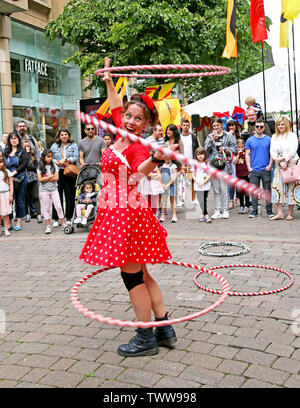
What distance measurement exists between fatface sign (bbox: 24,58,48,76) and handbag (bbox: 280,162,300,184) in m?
12.3

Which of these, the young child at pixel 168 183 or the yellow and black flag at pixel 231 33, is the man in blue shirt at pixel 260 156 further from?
the yellow and black flag at pixel 231 33

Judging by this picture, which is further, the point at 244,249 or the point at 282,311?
the point at 244,249

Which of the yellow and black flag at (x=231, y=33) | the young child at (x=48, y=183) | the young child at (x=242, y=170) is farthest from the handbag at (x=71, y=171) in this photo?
the yellow and black flag at (x=231, y=33)

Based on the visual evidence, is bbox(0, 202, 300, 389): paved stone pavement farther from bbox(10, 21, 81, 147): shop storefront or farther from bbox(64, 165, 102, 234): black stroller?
bbox(10, 21, 81, 147): shop storefront

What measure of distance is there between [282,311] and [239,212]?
6767mm

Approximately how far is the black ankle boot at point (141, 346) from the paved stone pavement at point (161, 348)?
0.06 metres

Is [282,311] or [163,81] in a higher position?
[163,81]

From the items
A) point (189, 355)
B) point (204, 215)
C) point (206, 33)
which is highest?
point (206, 33)

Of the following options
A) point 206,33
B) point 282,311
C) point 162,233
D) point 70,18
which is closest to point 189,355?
point 162,233

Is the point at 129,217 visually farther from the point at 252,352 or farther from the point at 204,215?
the point at 204,215

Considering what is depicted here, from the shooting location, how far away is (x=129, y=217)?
372 centimetres

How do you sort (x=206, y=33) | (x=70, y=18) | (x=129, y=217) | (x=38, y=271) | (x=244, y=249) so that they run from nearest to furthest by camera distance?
(x=129, y=217) → (x=38, y=271) → (x=244, y=249) → (x=206, y=33) → (x=70, y=18)

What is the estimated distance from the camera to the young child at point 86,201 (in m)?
9.60

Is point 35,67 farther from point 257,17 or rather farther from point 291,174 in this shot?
point 291,174
